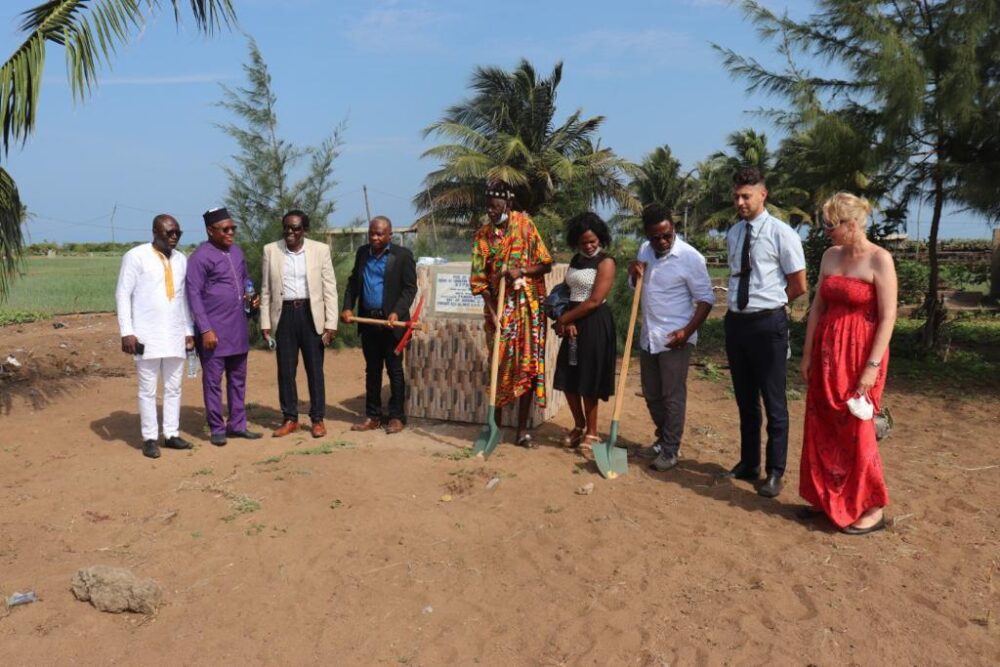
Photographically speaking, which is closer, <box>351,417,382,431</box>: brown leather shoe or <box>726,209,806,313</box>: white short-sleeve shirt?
<box>726,209,806,313</box>: white short-sleeve shirt

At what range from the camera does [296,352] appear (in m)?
5.91

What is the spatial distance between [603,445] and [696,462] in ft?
2.43

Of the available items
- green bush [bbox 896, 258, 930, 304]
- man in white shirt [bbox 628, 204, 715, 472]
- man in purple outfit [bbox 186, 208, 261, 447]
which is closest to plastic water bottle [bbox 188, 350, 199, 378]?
man in purple outfit [bbox 186, 208, 261, 447]

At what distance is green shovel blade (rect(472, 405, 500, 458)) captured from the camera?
531cm

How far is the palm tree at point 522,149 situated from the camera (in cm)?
2553

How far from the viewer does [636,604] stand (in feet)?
11.0

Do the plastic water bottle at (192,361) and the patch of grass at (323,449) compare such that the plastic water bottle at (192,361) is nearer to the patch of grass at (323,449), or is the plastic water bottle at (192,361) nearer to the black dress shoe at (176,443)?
the black dress shoe at (176,443)

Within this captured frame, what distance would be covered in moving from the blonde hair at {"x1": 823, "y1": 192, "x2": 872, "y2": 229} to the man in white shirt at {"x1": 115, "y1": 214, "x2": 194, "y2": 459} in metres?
4.22

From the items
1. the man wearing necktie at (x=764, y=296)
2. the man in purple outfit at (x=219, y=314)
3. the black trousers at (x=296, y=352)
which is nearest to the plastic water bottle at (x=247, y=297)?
the man in purple outfit at (x=219, y=314)

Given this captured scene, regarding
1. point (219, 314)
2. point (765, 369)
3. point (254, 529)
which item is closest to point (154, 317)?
point (219, 314)

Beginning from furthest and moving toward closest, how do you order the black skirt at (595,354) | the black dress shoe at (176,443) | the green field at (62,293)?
the green field at (62,293) < the black dress shoe at (176,443) < the black skirt at (595,354)

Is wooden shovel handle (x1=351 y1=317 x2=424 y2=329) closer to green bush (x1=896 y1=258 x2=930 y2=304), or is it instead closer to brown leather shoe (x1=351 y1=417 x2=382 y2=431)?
brown leather shoe (x1=351 y1=417 x2=382 y2=431)

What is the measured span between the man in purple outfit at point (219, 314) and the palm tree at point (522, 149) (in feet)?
65.3

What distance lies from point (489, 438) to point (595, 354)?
0.94m
